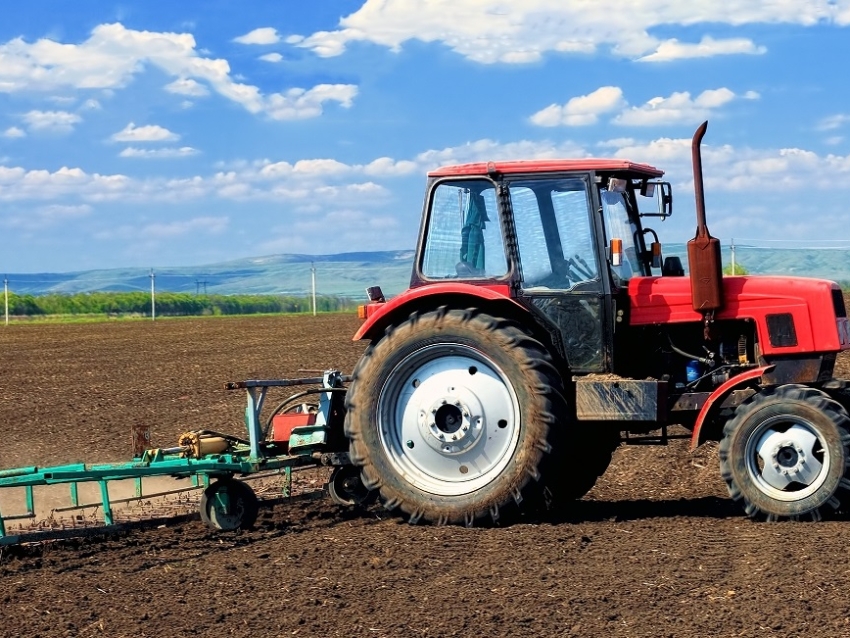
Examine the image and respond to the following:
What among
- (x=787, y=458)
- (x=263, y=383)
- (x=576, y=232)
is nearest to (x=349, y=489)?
(x=263, y=383)

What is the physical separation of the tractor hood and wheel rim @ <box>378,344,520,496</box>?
1044 millimetres

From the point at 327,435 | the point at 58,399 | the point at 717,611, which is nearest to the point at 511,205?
the point at 327,435

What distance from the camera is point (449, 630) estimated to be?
200 inches

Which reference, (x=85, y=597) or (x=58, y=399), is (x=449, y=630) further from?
(x=58, y=399)

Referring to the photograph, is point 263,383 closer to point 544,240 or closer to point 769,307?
point 544,240

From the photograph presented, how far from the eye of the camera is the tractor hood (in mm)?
7465

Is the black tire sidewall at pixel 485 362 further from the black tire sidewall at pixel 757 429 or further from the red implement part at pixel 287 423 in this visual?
the black tire sidewall at pixel 757 429

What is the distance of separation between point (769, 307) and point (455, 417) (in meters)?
2.03

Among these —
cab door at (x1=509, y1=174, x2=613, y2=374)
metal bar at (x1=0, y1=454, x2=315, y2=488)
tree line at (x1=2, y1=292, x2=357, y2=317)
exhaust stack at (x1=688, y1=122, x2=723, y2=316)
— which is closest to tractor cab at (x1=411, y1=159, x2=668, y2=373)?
cab door at (x1=509, y1=174, x2=613, y2=374)

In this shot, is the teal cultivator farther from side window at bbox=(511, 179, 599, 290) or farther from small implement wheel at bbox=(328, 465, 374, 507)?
side window at bbox=(511, 179, 599, 290)

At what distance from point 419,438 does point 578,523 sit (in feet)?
3.62

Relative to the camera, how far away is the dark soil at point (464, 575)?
17.1 feet

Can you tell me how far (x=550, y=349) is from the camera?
302 inches

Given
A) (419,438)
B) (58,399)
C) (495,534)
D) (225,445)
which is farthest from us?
(58,399)
